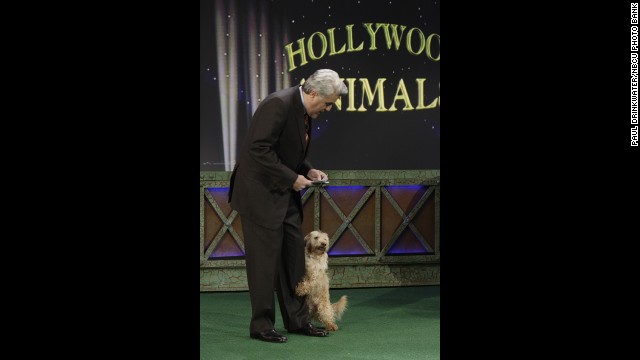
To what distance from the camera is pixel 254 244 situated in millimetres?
4867

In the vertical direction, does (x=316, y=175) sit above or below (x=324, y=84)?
below

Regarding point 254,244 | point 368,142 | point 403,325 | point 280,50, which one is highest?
point 280,50

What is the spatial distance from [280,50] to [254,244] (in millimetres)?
3106

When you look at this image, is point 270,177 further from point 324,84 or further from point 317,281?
point 317,281

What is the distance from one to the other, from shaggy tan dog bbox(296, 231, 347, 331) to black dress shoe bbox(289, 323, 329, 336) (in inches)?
5.5

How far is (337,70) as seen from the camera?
7.67 meters

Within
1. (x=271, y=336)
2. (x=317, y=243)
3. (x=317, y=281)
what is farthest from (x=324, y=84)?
(x=271, y=336)

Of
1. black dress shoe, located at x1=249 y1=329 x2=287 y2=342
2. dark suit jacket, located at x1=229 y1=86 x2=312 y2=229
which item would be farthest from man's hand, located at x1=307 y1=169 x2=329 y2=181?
black dress shoe, located at x1=249 y1=329 x2=287 y2=342

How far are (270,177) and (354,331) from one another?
1173mm

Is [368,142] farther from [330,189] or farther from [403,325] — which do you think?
[403,325]

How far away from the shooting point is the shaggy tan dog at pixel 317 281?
16.9 ft
